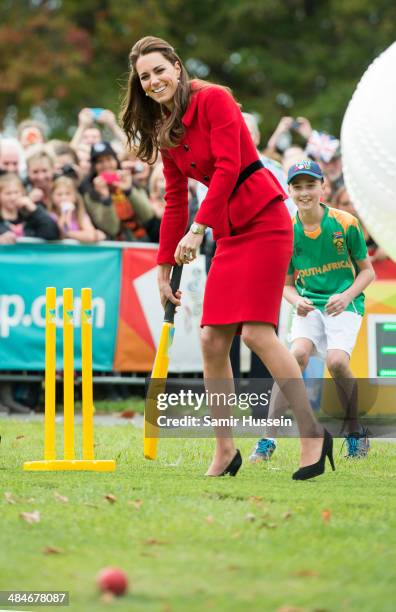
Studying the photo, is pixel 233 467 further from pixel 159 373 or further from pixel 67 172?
pixel 67 172

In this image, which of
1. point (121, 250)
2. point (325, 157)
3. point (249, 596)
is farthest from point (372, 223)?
point (325, 157)

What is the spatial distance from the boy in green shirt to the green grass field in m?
1.19

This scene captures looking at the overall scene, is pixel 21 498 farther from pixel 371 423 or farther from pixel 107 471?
pixel 371 423

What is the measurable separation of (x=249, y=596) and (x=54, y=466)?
3.14 metres

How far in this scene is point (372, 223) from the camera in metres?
6.00

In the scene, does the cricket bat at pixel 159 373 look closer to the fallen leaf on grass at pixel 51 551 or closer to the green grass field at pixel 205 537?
the green grass field at pixel 205 537

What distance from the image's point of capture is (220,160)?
20.5ft

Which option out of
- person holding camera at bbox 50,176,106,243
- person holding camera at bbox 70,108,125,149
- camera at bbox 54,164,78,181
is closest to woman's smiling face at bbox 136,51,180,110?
person holding camera at bbox 50,176,106,243

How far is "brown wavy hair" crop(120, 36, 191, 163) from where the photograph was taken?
640cm

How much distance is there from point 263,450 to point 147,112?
7.26 ft

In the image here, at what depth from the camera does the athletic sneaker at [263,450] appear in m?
7.66

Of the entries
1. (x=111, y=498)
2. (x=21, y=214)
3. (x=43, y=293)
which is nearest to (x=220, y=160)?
(x=111, y=498)

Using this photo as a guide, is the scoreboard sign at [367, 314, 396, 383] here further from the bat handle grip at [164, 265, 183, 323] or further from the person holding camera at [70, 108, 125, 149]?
the bat handle grip at [164, 265, 183, 323]

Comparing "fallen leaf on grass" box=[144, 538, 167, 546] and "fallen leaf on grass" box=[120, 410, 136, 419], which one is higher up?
"fallen leaf on grass" box=[144, 538, 167, 546]
